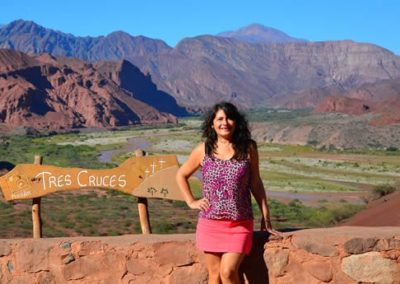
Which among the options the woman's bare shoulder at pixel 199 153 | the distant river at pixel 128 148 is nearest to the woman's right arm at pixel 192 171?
the woman's bare shoulder at pixel 199 153

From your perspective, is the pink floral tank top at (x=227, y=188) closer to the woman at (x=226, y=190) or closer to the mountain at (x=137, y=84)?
the woman at (x=226, y=190)

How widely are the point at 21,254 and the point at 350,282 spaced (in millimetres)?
2905

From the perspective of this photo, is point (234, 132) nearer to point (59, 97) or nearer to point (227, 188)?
point (227, 188)

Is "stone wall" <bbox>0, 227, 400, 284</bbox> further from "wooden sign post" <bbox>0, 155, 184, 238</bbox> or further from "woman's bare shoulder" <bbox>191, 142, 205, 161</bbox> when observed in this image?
"woman's bare shoulder" <bbox>191, 142, 205, 161</bbox>

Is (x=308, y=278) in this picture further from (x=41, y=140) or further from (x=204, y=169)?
(x=41, y=140)

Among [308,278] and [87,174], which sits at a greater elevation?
[87,174]

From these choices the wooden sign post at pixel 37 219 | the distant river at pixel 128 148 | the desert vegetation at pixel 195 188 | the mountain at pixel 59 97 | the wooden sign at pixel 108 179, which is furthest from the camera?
the mountain at pixel 59 97

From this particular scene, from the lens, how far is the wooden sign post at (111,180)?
19.8ft

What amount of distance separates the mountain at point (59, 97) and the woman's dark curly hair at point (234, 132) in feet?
327

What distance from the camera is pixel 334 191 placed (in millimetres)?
39312

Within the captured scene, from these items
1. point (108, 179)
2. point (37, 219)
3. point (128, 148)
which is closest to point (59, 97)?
point (128, 148)

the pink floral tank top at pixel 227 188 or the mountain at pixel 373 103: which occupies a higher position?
the mountain at pixel 373 103

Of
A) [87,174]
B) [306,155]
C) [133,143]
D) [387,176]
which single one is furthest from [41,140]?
[87,174]

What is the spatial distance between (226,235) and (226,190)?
33 centimetres
